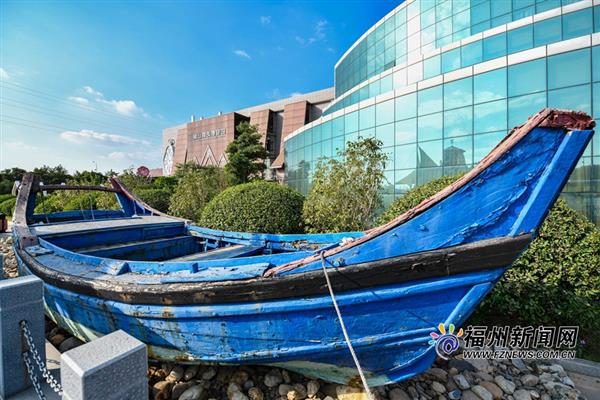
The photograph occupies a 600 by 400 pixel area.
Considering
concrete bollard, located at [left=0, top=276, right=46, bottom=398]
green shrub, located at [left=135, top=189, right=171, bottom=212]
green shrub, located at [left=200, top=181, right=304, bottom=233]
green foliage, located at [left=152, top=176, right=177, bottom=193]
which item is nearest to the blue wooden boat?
concrete bollard, located at [left=0, top=276, right=46, bottom=398]

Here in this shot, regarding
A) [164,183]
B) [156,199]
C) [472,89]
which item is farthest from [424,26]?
[164,183]

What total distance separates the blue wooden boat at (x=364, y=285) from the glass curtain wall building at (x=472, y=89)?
1115 centimetres

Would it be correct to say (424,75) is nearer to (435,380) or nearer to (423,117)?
(423,117)

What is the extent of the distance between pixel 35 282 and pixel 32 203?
4143 millimetres

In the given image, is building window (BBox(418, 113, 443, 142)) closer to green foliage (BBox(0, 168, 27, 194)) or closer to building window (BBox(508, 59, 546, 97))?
building window (BBox(508, 59, 546, 97))

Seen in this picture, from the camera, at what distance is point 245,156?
24.5m

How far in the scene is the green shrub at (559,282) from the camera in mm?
3166

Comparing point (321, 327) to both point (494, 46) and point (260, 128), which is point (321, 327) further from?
point (260, 128)

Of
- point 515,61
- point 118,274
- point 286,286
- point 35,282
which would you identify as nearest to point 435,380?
point 286,286

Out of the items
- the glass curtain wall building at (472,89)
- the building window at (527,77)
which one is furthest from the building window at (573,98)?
the building window at (527,77)

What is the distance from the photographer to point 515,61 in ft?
33.9

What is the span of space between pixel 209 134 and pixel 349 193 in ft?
120

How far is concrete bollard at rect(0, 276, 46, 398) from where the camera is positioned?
2219 millimetres

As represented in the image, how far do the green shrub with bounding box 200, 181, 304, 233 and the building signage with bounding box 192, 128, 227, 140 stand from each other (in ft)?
108
